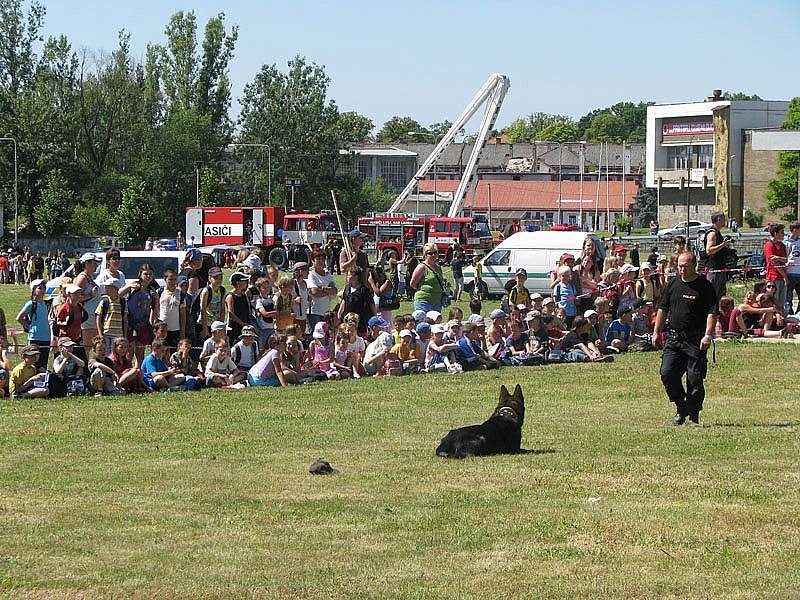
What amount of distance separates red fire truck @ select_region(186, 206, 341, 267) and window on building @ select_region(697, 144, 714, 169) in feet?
228

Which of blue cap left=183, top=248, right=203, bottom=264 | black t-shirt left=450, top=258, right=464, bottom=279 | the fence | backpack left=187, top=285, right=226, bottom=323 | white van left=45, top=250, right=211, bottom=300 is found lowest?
the fence

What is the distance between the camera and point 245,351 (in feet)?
50.5

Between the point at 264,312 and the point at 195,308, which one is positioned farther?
the point at 264,312

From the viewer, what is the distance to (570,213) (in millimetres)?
130500

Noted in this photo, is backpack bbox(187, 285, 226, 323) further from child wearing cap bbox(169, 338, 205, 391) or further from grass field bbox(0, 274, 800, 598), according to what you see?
grass field bbox(0, 274, 800, 598)

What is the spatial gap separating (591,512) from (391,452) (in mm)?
3004

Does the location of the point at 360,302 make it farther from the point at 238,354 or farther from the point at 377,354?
the point at 238,354

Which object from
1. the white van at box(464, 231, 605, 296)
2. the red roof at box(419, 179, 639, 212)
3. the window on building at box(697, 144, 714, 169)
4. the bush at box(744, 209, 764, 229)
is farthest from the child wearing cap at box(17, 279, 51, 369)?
the red roof at box(419, 179, 639, 212)

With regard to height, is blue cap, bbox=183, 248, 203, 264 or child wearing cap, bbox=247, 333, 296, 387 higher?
blue cap, bbox=183, 248, 203, 264

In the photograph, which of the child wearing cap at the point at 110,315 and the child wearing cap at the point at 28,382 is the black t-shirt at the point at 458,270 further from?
the child wearing cap at the point at 28,382

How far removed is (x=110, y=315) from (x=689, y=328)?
23.8 feet

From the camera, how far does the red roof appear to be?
131 m

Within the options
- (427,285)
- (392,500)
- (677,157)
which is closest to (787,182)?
(677,157)

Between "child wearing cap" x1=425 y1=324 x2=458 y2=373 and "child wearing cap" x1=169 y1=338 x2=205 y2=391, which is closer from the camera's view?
"child wearing cap" x1=169 y1=338 x2=205 y2=391
